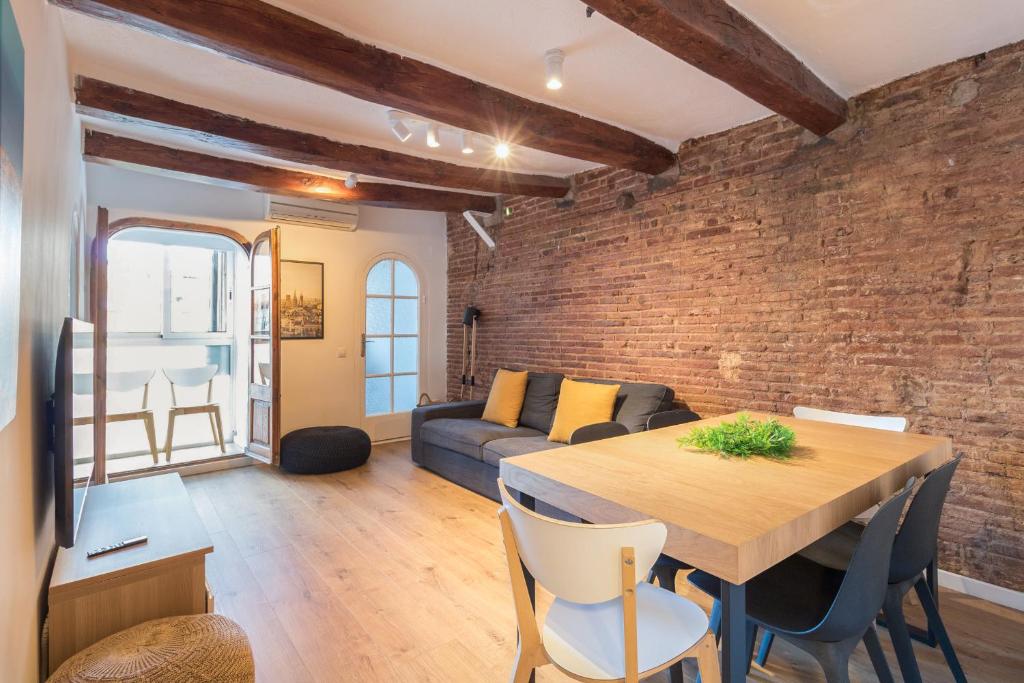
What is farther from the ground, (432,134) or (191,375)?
(432,134)

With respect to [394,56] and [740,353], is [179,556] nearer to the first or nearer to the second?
[394,56]

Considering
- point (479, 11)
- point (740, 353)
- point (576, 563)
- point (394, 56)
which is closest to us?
point (576, 563)

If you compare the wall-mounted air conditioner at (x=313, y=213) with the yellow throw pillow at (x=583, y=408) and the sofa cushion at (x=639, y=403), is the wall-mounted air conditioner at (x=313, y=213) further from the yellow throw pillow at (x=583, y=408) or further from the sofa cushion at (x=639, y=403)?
the sofa cushion at (x=639, y=403)

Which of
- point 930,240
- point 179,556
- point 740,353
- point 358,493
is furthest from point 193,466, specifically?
point 930,240

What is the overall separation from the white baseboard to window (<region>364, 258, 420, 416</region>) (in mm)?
5028

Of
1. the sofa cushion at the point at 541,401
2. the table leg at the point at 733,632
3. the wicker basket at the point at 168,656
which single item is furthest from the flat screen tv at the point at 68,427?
the sofa cushion at the point at 541,401

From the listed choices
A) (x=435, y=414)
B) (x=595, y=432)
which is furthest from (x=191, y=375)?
(x=595, y=432)

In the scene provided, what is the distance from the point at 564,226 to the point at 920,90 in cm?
274

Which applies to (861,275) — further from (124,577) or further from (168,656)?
(124,577)

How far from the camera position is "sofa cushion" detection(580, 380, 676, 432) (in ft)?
12.3

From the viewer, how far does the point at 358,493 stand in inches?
164

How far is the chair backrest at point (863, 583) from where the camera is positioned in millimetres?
1341

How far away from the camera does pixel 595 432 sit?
2424mm

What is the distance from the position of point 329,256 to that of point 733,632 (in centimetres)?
526
